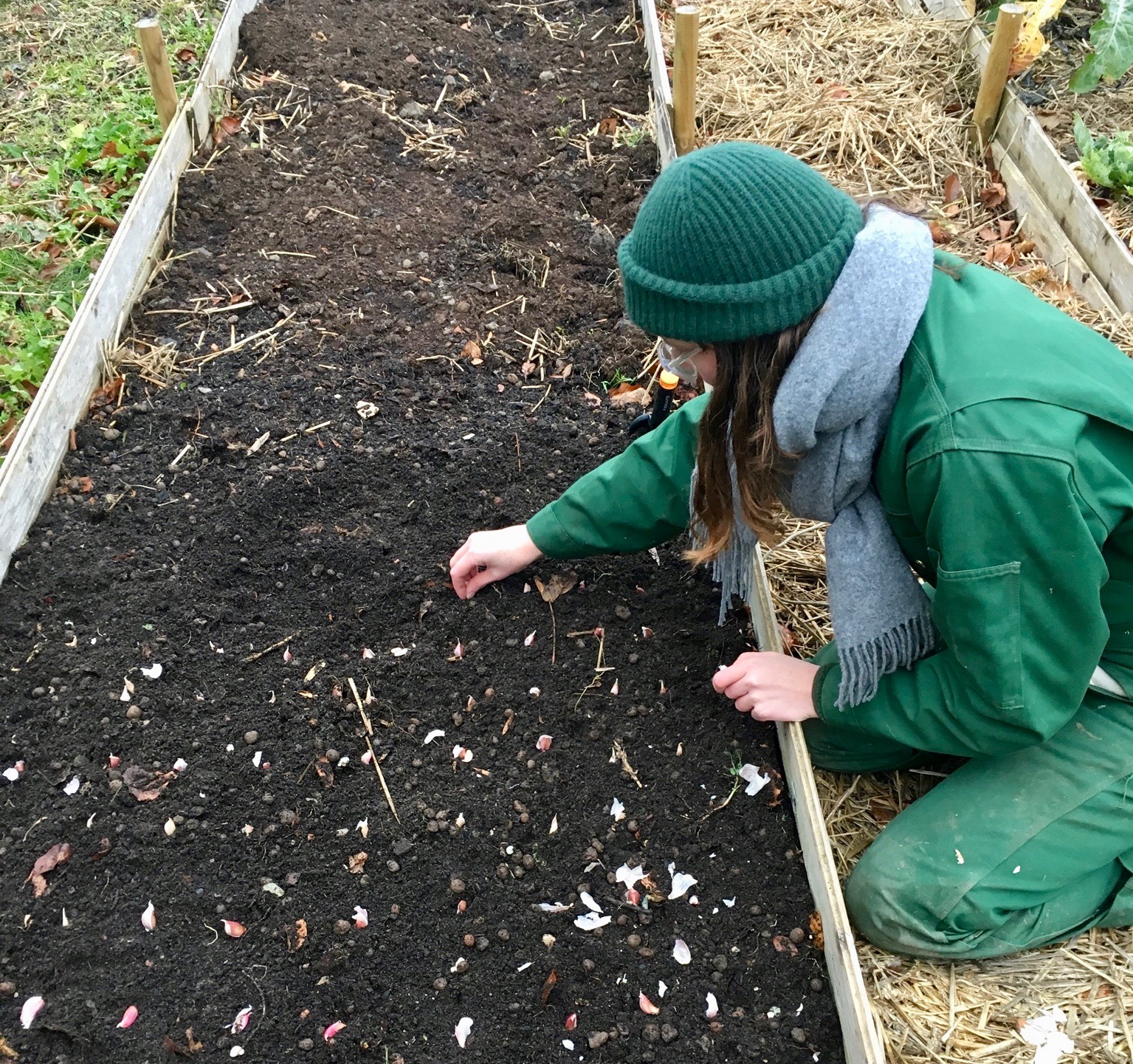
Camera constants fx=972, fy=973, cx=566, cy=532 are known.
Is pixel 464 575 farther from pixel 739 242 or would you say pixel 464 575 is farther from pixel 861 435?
pixel 739 242

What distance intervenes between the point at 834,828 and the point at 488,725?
86cm

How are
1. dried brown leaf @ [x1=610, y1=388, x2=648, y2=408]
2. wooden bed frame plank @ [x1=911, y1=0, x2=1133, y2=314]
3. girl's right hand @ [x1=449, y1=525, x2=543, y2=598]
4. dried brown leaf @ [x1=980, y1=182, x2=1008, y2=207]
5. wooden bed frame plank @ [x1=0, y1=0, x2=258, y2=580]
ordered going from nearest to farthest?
girl's right hand @ [x1=449, y1=525, x2=543, y2=598] < wooden bed frame plank @ [x1=0, y1=0, x2=258, y2=580] < dried brown leaf @ [x1=610, y1=388, x2=648, y2=408] < wooden bed frame plank @ [x1=911, y1=0, x2=1133, y2=314] < dried brown leaf @ [x1=980, y1=182, x2=1008, y2=207]

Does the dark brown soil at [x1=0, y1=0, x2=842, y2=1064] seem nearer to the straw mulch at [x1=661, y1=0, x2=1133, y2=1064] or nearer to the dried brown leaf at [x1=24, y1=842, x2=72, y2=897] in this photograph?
the dried brown leaf at [x1=24, y1=842, x2=72, y2=897]

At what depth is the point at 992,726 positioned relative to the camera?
1858mm


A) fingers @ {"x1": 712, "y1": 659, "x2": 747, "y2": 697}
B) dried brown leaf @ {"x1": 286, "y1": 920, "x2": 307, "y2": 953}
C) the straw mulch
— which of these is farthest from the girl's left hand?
dried brown leaf @ {"x1": 286, "y1": 920, "x2": 307, "y2": 953}

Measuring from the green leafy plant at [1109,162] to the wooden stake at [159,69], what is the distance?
3.79 metres

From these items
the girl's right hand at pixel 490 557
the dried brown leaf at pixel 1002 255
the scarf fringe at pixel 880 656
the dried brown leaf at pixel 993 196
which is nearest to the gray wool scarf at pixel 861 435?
the scarf fringe at pixel 880 656

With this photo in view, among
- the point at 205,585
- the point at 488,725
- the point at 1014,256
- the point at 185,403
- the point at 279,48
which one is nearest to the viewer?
the point at 488,725

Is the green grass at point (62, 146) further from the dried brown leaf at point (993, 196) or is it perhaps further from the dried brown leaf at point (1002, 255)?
the dried brown leaf at point (993, 196)

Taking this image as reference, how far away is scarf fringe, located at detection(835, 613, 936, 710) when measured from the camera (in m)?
1.99

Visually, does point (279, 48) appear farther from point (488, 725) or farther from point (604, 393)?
point (488, 725)

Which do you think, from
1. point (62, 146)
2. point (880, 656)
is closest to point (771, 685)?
point (880, 656)

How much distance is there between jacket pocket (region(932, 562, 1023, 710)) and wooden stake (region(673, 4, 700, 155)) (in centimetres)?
284

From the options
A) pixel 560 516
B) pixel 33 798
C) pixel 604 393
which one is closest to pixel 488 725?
pixel 560 516
